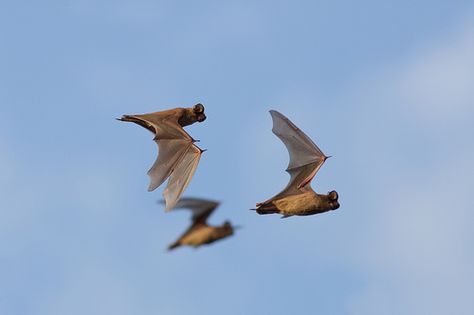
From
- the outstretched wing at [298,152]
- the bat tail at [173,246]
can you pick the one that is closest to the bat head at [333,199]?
the outstretched wing at [298,152]

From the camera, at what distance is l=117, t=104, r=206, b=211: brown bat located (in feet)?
110

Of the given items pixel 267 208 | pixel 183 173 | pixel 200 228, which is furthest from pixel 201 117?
pixel 200 228

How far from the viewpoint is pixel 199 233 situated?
27.2 m

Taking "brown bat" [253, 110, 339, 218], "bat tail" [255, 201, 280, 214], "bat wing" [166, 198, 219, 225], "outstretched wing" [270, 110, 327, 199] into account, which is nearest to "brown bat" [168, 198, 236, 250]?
"bat wing" [166, 198, 219, 225]

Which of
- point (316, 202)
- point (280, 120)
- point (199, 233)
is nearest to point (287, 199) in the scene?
point (316, 202)

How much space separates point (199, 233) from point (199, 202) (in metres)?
1.00

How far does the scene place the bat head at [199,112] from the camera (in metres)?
34.5

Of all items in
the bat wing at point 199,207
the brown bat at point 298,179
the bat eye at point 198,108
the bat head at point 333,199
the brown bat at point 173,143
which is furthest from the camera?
the bat eye at point 198,108

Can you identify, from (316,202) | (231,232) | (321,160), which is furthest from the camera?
(321,160)

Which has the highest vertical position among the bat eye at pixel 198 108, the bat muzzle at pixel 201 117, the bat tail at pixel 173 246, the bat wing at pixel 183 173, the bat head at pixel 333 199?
the bat eye at pixel 198 108

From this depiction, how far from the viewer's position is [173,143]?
34281 mm

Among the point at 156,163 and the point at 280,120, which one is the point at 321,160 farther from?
the point at 156,163

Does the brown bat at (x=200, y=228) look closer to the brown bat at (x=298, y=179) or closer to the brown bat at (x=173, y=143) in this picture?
the brown bat at (x=298, y=179)

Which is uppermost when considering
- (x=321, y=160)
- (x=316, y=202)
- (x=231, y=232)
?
(x=321, y=160)
